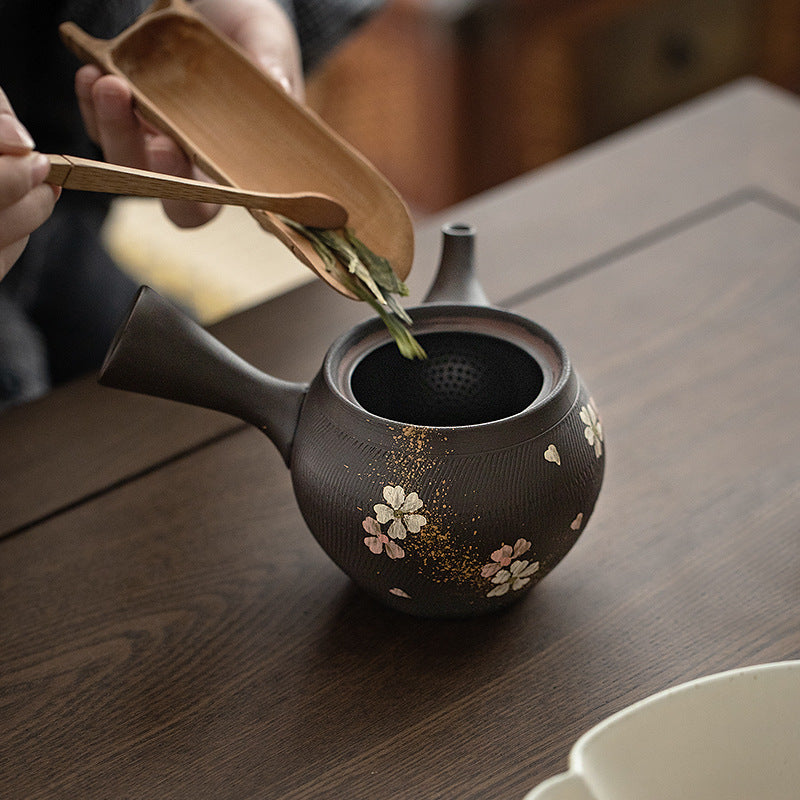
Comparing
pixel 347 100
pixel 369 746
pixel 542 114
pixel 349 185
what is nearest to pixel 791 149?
pixel 349 185

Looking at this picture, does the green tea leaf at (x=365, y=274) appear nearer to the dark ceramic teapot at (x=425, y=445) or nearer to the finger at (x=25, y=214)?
the dark ceramic teapot at (x=425, y=445)

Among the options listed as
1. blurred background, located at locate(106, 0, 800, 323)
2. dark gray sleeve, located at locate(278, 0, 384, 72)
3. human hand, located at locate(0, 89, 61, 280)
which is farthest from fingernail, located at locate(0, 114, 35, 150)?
blurred background, located at locate(106, 0, 800, 323)

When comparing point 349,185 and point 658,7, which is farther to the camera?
point 658,7

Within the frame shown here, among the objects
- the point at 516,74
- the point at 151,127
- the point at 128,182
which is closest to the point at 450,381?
the point at 128,182

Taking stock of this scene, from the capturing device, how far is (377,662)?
549 millimetres

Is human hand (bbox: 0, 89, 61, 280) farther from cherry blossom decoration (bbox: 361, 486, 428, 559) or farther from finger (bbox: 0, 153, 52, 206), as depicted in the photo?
cherry blossom decoration (bbox: 361, 486, 428, 559)

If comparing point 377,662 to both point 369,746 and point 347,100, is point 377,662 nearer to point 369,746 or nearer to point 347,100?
point 369,746

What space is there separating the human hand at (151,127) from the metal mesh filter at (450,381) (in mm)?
262

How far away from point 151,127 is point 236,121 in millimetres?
67

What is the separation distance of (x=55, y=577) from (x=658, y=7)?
1.99 m

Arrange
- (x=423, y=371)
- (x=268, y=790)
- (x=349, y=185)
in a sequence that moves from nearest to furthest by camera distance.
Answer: (x=268, y=790) < (x=423, y=371) < (x=349, y=185)

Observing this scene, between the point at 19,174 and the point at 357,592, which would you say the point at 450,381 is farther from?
the point at 19,174

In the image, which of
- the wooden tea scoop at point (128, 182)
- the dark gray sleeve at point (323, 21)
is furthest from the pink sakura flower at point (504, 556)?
the dark gray sleeve at point (323, 21)

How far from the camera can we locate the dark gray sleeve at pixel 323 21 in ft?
3.66
